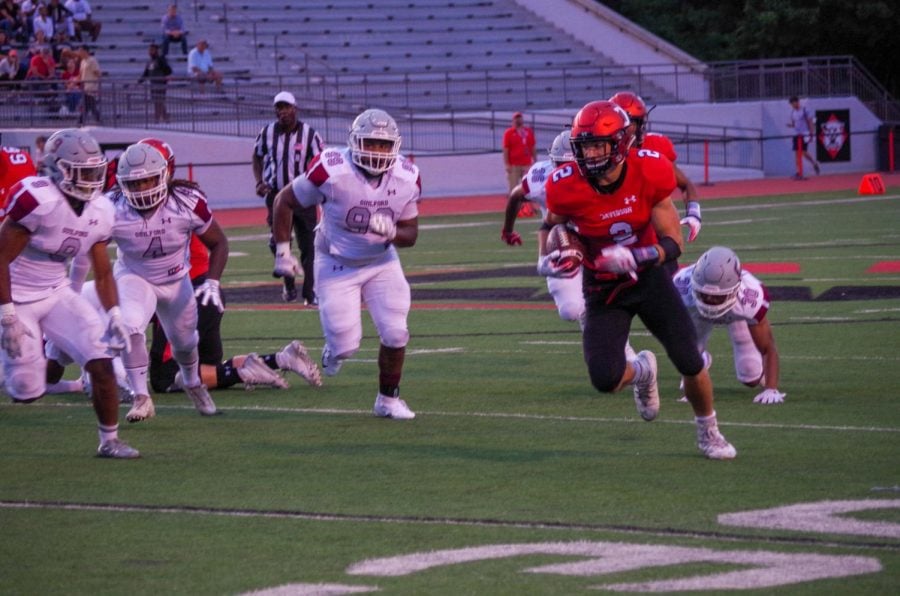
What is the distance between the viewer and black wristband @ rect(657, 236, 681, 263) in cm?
735

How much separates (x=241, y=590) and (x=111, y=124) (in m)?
25.7

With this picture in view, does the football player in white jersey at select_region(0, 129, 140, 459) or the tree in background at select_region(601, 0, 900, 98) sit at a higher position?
the tree in background at select_region(601, 0, 900, 98)

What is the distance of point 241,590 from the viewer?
5.36 meters

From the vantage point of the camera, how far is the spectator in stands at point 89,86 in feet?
97.7

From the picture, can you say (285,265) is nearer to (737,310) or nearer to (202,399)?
(202,399)

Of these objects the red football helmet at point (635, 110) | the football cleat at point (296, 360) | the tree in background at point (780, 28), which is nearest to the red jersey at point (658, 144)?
Answer: the red football helmet at point (635, 110)

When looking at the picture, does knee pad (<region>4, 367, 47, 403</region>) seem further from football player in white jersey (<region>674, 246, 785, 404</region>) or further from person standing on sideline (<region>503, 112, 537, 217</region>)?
person standing on sideline (<region>503, 112, 537, 217</region>)

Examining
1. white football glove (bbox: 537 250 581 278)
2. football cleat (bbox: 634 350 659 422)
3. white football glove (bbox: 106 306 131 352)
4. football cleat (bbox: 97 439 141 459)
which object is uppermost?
white football glove (bbox: 537 250 581 278)

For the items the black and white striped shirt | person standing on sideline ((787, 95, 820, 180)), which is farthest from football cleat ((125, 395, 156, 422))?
person standing on sideline ((787, 95, 820, 180))

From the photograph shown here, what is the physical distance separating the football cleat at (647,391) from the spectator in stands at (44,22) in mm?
25262

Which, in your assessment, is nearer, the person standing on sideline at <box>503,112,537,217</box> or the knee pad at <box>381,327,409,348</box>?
the knee pad at <box>381,327,409,348</box>

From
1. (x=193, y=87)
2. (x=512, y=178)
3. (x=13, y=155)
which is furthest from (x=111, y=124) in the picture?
(x=13, y=155)

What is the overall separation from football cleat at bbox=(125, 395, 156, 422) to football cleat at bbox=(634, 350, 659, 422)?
2.69m

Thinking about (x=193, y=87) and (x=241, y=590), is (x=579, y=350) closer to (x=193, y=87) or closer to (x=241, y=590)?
(x=241, y=590)
